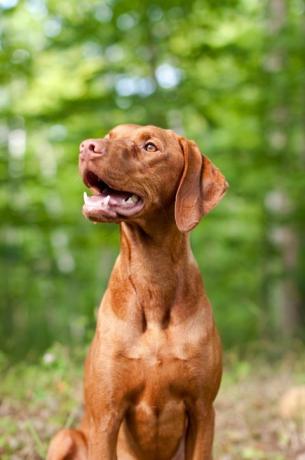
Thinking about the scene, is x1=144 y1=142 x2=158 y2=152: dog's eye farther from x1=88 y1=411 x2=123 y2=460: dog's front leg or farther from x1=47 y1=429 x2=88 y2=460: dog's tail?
x1=47 y1=429 x2=88 y2=460: dog's tail

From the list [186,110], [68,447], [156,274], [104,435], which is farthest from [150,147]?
[186,110]

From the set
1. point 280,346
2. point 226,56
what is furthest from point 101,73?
point 280,346

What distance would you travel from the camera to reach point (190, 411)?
3770 mm

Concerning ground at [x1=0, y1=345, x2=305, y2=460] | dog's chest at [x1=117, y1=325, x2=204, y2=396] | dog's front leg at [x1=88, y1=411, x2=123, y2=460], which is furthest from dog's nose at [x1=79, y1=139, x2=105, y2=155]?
ground at [x1=0, y1=345, x2=305, y2=460]

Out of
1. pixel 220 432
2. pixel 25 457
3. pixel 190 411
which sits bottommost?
pixel 220 432

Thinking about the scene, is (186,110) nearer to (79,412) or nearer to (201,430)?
(79,412)

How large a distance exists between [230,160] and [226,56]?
138cm

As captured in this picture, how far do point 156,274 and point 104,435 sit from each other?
78cm

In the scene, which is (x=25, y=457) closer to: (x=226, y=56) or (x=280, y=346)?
(x=280, y=346)

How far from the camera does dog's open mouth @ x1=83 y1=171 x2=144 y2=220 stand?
345cm

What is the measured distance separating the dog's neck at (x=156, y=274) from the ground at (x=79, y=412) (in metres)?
1.26

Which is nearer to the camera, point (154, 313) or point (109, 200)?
point (109, 200)

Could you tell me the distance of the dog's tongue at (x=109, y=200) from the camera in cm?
346

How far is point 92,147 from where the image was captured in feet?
11.1
